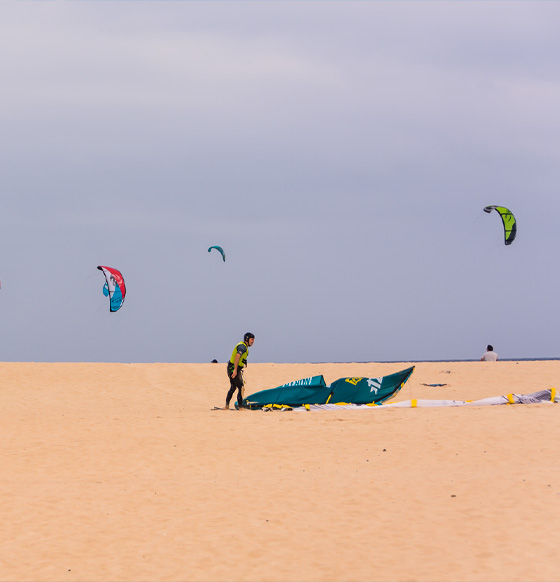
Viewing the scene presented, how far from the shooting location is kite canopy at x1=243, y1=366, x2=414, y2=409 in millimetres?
16984

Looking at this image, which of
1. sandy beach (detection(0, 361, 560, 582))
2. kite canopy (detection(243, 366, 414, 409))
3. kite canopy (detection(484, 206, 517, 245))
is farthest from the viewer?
kite canopy (detection(484, 206, 517, 245))

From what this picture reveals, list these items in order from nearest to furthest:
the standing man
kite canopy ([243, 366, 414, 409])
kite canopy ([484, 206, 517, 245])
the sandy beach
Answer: the sandy beach
the standing man
kite canopy ([243, 366, 414, 409])
kite canopy ([484, 206, 517, 245])

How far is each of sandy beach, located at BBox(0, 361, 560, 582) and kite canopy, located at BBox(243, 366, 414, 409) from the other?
1.19m

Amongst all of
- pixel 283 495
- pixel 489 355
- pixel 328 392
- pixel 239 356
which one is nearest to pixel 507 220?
pixel 489 355

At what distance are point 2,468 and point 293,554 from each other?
224 inches

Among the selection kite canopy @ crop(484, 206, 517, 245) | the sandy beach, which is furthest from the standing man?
kite canopy @ crop(484, 206, 517, 245)

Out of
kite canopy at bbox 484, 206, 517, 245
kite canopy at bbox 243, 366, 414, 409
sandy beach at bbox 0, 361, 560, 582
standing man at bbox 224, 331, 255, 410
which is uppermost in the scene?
kite canopy at bbox 484, 206, 517, 245

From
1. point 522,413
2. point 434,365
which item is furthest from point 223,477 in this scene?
point 434,365

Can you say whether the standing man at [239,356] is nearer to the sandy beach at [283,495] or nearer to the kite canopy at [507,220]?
the sandy beach at [283,495]

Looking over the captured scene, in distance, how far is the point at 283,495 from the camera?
908 centimetres

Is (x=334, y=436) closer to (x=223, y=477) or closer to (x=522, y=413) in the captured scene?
(x=223, y=477)

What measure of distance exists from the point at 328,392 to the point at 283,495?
329 inches

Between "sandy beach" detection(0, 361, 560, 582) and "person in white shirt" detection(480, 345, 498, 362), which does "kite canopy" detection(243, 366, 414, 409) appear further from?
"person in white shirt" detection(480, 345, 498, 362)

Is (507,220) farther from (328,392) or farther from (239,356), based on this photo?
(239,356)
